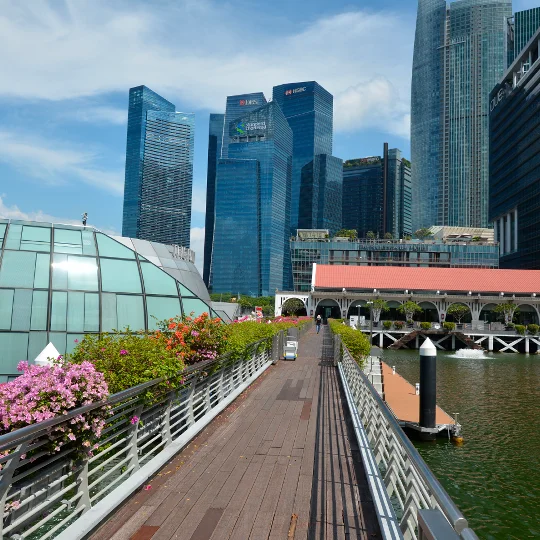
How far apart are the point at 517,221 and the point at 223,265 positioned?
8841cm

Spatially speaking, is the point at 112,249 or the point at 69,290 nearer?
the point at 69,290

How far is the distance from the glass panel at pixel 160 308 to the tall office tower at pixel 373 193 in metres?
182

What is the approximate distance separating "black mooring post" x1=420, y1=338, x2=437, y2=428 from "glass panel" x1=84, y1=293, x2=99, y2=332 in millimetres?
9697

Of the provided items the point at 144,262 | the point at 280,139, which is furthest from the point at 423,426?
the point at 280,139

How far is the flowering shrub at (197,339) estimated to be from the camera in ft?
28.1

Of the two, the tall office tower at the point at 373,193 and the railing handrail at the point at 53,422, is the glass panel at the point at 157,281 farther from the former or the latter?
the tall office tower at the point at 373,193

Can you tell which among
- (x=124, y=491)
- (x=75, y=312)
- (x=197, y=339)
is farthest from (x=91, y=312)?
(x=124, y=491)

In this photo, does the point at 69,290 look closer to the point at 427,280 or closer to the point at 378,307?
the point at 378,307

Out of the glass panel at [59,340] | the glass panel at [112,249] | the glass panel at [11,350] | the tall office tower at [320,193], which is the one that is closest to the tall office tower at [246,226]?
the tall office tower at [320,193]

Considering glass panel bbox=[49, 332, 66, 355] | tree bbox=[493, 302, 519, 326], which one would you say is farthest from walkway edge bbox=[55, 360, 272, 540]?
tree bbox=[493, 302, 519, 326]

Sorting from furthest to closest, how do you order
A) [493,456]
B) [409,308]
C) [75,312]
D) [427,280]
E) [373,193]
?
[373,193]
[427,280]
[409,308]
[493,456]
[75,312]

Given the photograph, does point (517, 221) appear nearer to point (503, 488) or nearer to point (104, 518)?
point (503, 488)

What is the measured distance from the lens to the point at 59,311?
43.9 ft

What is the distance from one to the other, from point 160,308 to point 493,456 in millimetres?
10723
